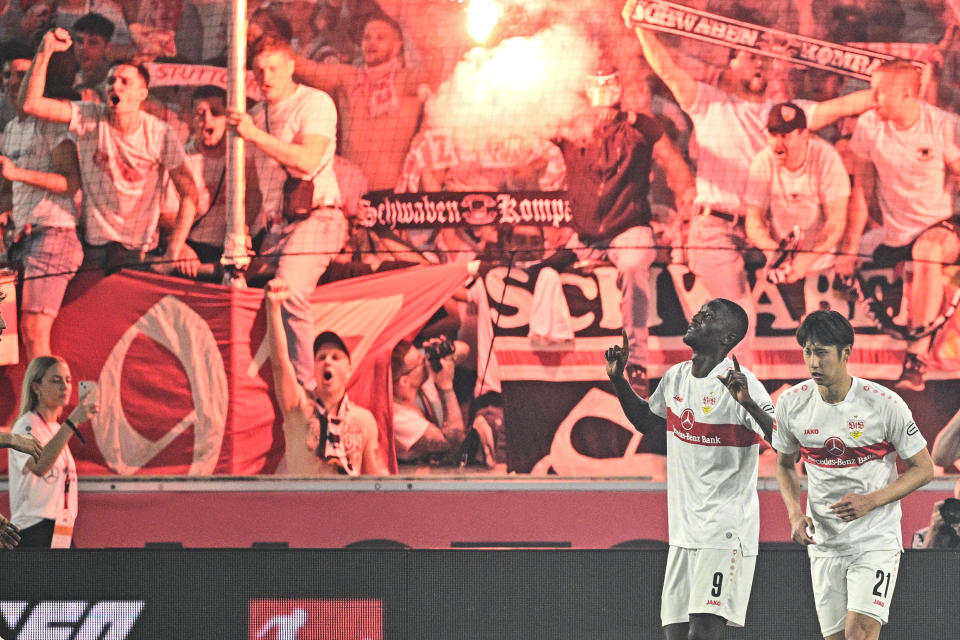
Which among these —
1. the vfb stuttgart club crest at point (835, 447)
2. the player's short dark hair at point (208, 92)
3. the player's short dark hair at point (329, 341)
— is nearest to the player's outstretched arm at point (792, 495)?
the vfb stuttgart club crest at point (835, 447)

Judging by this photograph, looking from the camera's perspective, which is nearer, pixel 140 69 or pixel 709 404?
pixel 709 404

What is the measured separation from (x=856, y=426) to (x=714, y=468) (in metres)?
0.61

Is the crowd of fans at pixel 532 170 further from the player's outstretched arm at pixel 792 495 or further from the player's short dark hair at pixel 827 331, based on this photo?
the player's short dark hair at pixel 827 331

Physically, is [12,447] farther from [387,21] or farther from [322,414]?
[387,21]

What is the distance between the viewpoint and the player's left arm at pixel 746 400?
5160 mm

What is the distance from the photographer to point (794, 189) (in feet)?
29.2

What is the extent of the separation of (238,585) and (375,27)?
194 inches

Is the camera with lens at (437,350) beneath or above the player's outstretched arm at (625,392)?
beneath

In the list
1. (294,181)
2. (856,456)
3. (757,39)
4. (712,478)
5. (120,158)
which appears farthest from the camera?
(120,158)

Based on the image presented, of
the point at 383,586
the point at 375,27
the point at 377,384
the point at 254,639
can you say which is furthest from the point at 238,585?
the point at 375,27

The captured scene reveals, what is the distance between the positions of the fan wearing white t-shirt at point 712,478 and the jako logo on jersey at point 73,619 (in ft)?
7.71

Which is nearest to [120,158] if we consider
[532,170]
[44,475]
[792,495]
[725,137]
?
[532,170]

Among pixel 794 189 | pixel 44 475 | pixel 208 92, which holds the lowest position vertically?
pixel 44 475

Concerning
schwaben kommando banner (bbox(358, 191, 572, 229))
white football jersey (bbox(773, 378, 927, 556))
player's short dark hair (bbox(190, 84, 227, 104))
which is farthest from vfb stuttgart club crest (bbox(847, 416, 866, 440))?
player's short dark hair (bbox(190, 84, 227, 104))
